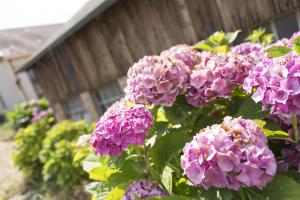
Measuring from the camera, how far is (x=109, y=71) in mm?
10734

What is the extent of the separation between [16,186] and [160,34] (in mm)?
6895

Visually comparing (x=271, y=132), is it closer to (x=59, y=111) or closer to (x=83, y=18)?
(x=83, y=18)

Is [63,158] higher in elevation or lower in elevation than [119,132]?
lower

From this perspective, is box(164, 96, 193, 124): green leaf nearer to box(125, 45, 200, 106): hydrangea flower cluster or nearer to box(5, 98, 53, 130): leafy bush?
box(125, 45, 200, 106): hydrangea flower cluster

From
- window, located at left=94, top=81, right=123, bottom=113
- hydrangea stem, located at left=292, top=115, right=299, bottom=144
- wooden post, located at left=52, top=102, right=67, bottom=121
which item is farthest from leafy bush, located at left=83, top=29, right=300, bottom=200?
wooden post, located at left=52, top=102, right=67, bottom=121

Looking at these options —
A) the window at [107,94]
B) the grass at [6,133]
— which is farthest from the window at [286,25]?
the grass at [6,133]

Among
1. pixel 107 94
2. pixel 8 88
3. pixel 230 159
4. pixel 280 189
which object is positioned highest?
pixel 8 88

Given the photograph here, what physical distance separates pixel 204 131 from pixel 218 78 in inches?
25.6

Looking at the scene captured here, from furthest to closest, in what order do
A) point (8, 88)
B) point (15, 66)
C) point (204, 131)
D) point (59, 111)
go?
point (8, 88) → point (15, 66) → point (59, 111) → point (204, 131)

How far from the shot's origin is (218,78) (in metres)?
2.41

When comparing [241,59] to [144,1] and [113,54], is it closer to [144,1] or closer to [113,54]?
[144,1]

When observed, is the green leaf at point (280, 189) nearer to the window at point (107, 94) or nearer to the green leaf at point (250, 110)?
the green leaf at point (250, 110)

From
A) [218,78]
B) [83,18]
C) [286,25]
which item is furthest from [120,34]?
[218,78]

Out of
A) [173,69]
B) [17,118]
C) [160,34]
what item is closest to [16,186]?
[160,34]
